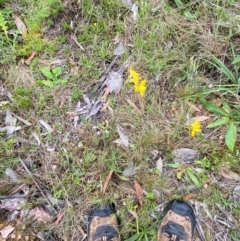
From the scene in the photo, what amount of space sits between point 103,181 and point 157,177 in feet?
1.11

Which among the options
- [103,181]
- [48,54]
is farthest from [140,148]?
[48,54]

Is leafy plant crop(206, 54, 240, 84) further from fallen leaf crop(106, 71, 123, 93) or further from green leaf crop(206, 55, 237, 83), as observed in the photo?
fallen leaf crop(106, 71, 123, 93)

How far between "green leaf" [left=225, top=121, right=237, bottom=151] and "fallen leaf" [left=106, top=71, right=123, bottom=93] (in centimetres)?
75

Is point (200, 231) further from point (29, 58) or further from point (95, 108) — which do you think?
point (29, 58)

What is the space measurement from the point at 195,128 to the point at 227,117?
0.81 ft

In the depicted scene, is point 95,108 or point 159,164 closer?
A: point 159,164

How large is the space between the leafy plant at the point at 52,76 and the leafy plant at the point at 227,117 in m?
0.96

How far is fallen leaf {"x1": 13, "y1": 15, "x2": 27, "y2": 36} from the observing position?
8.53ft

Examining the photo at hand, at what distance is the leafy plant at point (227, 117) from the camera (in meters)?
2.31

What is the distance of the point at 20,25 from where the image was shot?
8.61ft

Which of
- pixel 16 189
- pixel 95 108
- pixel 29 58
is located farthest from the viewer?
pixel 29 58

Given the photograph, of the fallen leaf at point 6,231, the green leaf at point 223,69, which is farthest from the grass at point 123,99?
the fallen leaf at point 6,231

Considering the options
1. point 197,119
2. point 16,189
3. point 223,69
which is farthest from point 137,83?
point 16,189

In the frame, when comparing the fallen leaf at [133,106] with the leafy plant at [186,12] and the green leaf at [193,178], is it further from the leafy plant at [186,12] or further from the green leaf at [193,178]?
the leafy plant at [186,12]
